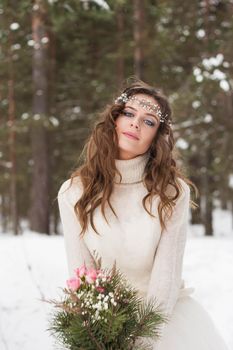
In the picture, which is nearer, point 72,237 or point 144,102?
point 72,237

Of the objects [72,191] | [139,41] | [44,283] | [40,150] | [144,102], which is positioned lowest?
[40,150]

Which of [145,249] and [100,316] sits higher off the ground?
[100,316]

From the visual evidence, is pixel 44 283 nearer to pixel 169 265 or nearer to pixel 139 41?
pixel 169 265

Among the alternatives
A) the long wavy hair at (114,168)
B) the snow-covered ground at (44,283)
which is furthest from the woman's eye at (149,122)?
the snow-covered ground at (44,283)

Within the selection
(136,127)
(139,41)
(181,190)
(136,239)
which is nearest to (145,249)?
(136,239)

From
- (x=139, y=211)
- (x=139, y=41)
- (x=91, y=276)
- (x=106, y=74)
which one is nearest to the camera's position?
(x=91, y=276)

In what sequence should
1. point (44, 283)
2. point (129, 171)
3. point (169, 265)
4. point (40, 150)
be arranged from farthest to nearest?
point (40, 150) → point (44, 283) → point (129, 171) → point (169, 265)

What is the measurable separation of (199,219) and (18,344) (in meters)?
16.1

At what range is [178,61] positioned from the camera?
1252cm

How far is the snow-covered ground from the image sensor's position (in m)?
4.54

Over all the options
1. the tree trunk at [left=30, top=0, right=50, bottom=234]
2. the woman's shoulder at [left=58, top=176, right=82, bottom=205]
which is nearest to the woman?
the woman's shoulder at [left=58, top=176, right=82, bottom=205]

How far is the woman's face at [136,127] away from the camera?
110 inches

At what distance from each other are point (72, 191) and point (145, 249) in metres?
0.60

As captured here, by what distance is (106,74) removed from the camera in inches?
514
